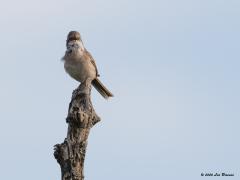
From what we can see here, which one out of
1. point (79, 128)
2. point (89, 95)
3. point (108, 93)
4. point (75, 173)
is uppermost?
point (108, 93)

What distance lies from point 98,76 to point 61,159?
6.87 m

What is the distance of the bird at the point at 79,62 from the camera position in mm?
12273

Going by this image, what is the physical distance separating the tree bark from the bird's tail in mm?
6248

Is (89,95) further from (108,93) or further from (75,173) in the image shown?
(108,93)

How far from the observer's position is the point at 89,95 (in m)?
7.26

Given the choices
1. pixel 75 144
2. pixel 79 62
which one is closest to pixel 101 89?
pixel 79 62

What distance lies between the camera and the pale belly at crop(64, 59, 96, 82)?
12.2 m

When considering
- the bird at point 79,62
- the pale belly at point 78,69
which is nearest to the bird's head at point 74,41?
the bird at point 79,62

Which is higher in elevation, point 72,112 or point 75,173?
point 72,112

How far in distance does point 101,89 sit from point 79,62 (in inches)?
41.0

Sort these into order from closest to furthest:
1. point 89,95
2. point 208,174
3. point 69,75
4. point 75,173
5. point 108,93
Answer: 1. point 75,173
2. point 89,95
3. point 208,174
4. point 69,75
5. point 108,93

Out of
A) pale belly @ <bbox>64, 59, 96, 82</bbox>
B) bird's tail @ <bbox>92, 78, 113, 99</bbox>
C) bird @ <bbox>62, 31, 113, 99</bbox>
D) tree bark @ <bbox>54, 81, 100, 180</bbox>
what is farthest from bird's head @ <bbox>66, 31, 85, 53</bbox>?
tree bark @ <bbox>54, 81, 100, 180</bbox>

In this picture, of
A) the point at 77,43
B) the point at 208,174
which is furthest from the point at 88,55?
the point at 208,174

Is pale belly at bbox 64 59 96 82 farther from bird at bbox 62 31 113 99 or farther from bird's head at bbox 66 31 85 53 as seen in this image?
bird's head at bbox 66 31 85 53
